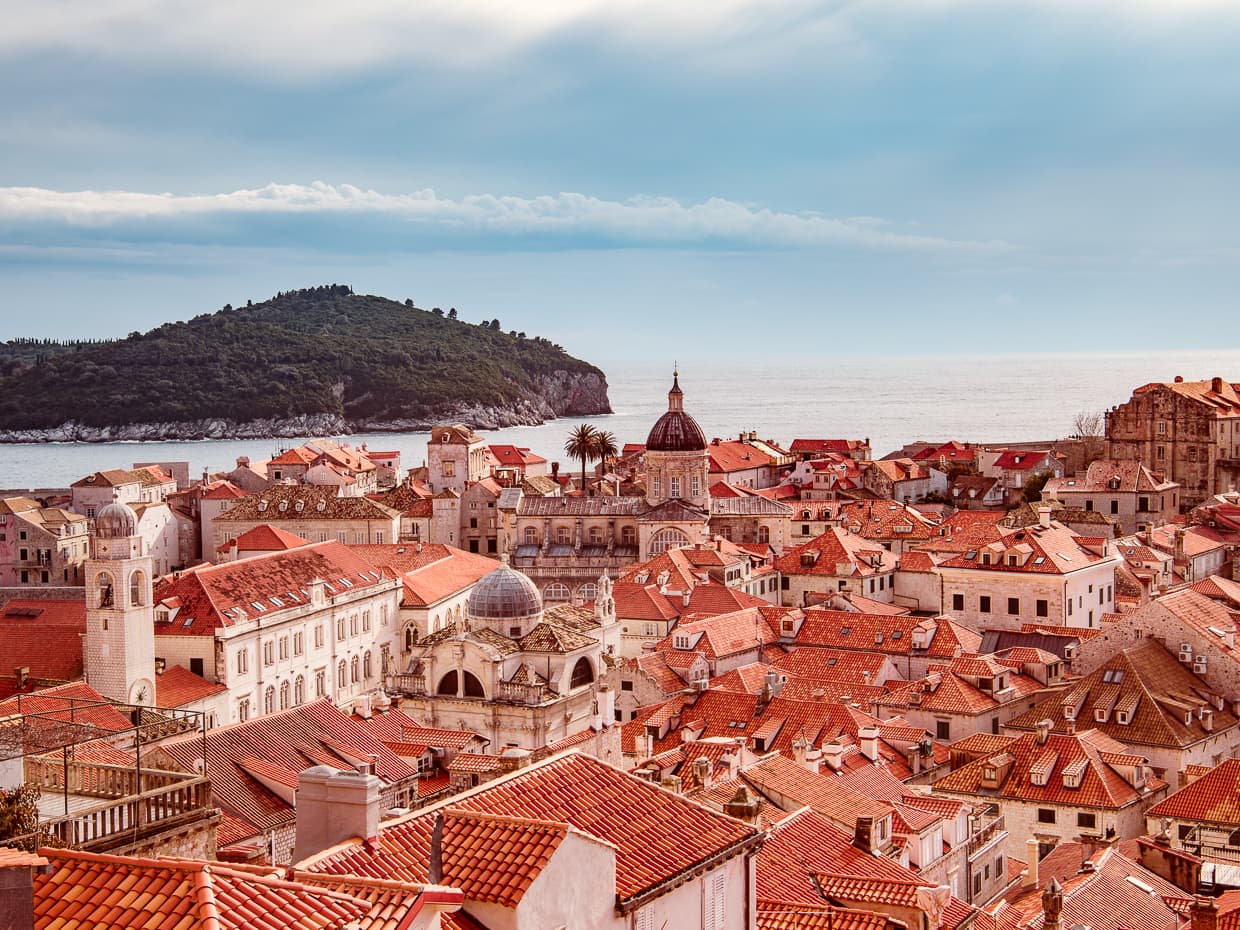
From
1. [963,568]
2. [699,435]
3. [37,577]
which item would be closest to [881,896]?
[963,568]

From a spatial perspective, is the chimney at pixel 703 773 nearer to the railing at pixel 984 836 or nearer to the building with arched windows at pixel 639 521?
the railing at pixel 984 836

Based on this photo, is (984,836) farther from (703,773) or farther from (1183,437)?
(1183,437)

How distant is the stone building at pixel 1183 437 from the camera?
9444 centimetres

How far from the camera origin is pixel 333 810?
11219mm

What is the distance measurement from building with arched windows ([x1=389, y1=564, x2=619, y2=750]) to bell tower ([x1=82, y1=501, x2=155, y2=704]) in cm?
728

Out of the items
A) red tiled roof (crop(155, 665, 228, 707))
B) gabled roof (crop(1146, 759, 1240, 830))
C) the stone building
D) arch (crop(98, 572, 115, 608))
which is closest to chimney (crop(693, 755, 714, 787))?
gabled roof (crop(1146, 759, 1240, 830))

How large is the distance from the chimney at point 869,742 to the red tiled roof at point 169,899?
27.0 meters

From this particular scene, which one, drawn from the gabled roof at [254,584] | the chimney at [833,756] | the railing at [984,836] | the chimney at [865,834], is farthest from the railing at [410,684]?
the chimney at [865,834]

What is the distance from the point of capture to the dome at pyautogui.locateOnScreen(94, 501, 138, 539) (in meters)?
44.2

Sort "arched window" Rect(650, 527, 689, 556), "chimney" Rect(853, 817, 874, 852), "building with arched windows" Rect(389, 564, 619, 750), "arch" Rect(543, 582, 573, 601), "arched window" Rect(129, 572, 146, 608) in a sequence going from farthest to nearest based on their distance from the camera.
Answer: "arched window" Rect(650, 527, 689, 556), "arch" Rect(543, 582, 573, 601), "arched window" Rect(129, 572, 146, 608), "building with arched windows" Rect(389, 564, 619, 750), "chimney" Rect(853, 817, 874, 852)

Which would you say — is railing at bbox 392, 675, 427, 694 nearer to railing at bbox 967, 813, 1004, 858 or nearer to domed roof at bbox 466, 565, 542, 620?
domed roof at bbox 466, 565, 542, 620

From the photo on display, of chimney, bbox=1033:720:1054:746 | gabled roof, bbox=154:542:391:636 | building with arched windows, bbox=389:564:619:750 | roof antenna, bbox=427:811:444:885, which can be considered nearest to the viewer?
roof antenna, bbox=427:811:444:885

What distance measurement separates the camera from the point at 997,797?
3453cm

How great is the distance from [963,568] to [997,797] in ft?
83.9
